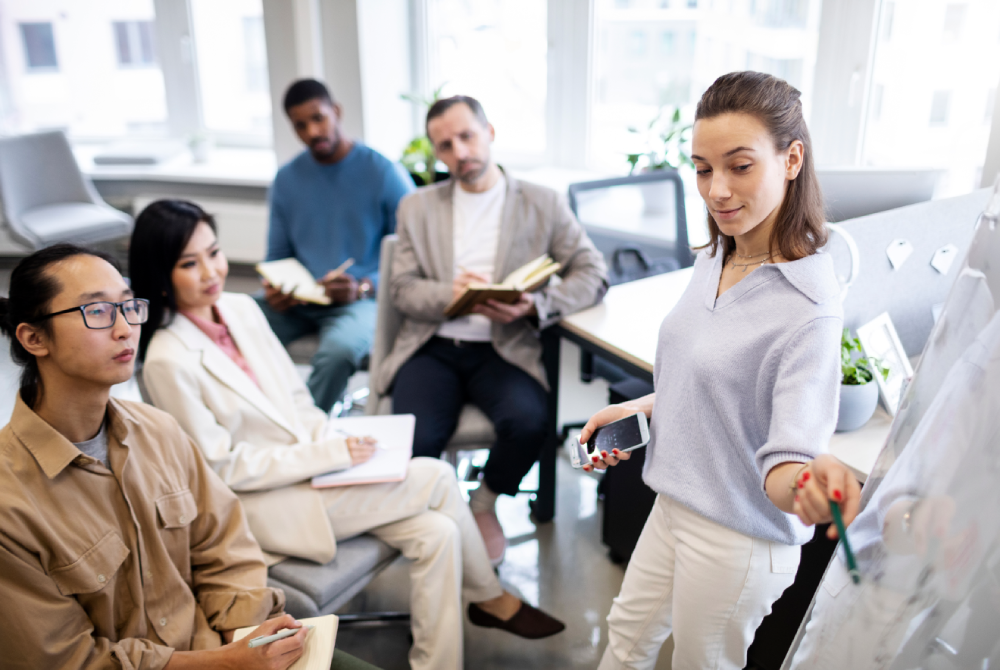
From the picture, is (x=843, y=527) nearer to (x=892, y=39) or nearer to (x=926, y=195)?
(x=926, y=195)

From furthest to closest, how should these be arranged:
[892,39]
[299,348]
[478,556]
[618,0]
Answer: [618,0]
[892,39]
[299,348]
[478,556]

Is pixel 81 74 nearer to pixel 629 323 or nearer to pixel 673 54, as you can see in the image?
pixel 673 54

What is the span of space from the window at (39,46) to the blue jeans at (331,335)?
372 cm

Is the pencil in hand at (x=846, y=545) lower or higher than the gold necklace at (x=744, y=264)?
lower

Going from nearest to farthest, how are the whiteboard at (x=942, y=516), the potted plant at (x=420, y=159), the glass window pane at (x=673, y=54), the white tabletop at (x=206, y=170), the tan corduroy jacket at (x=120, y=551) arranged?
the whiteboard at (x=942, y=516)
the tan corduroy jacket at (x=120, y=551)
the glass window pane at (x=673, y=54)
the potted plant at (x=420, y=159)
the white tabletop at (x=206, y=170)

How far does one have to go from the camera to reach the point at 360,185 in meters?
3.03

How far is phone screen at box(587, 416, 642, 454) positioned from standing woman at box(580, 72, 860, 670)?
2 centimetres

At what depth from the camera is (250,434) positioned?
5.80 feet

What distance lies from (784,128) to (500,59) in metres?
3.30

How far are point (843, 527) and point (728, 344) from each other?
1.23ft

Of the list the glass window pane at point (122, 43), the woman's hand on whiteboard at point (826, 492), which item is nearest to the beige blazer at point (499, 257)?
the woman's hand on whiteboard at point (826, 492)

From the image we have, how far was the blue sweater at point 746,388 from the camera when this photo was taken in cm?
100

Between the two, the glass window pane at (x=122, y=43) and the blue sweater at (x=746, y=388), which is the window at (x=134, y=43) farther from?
the blue sweater at (x=746, y=388)

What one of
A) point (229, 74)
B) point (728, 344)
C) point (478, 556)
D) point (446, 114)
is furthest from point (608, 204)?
point (229, 74)
